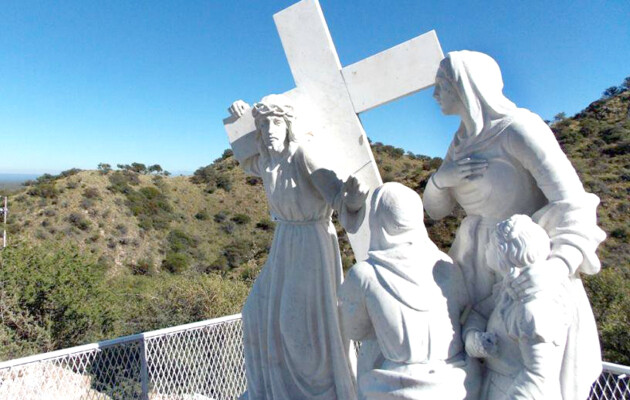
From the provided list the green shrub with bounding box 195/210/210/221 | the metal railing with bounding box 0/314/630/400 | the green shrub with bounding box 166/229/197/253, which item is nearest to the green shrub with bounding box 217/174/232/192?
the green shrub with bounding box 195/210/210/221

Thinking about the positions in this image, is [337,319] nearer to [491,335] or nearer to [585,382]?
[491,335]

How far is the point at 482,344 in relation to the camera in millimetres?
2287

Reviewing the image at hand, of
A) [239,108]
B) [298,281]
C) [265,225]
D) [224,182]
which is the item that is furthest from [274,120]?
[224,182]

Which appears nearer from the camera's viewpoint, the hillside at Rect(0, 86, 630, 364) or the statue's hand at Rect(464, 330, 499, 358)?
the statue's hand at Rect(464, 330, 499, 358)

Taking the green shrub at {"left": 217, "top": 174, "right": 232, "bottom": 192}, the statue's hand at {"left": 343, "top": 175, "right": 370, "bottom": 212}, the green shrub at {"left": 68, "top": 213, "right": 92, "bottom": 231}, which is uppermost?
the green shrub at {"left": 217, "top": 174, "right": 232, "bottom": 192}

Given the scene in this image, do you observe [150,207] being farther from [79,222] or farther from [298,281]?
[298,281]

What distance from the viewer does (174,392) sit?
19.2 ft

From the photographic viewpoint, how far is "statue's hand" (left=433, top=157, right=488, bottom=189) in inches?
99.3

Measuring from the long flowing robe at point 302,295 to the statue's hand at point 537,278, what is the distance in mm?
1103

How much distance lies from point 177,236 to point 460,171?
26369 mm

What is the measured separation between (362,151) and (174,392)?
12.6 feet

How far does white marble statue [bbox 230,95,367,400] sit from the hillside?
6621 mm

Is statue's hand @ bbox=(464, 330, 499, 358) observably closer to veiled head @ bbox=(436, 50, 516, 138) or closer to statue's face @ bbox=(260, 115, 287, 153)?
veiled head @ bbox=(436, 50, 516, 138)

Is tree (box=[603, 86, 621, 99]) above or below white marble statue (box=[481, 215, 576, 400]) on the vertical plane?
above
